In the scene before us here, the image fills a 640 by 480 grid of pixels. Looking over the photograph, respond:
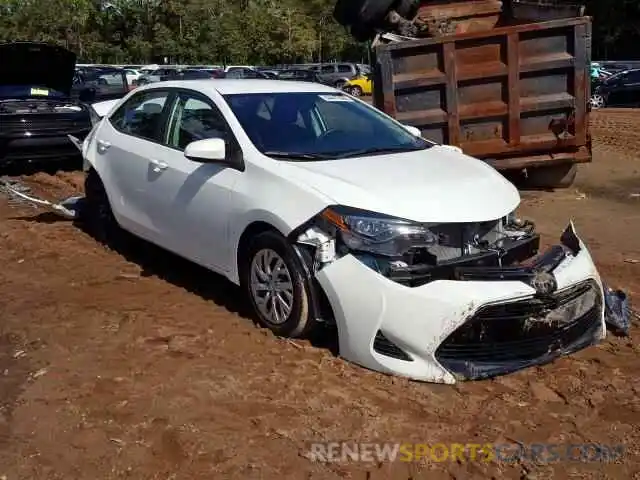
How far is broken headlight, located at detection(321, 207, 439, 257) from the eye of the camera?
4.21 meters

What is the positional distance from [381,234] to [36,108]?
837 centimetres

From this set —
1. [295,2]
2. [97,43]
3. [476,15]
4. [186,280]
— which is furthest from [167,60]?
[186,280]

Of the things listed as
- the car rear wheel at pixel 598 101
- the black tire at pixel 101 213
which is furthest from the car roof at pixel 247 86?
the car rear wheel at pixel 598 101

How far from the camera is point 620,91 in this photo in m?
23.4

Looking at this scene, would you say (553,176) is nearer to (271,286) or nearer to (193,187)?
(193,187)

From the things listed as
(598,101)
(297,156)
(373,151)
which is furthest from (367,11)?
(598,101)

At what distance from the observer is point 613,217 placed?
27.6ft

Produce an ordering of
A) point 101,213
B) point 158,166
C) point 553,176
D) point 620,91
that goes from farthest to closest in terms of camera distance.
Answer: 1. point 620,91
2. point 553,176
3. point 101,213
4. point 158,166

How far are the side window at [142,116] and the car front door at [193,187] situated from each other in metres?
0.21

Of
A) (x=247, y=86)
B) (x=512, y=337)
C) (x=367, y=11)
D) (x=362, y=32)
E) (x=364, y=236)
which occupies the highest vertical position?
(x=367, y=11)

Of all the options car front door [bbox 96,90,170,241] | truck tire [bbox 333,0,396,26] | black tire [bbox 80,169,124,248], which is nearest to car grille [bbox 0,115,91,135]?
black tire [bbox 80,169,124,248]

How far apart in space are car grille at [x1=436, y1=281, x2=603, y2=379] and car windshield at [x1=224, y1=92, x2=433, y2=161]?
151 centimetres

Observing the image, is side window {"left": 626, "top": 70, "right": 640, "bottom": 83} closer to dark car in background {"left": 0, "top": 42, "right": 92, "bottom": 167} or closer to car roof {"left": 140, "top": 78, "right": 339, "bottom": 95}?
dark car in background {"left": 0, "top": 42, "right": 92, "bottom": 167}

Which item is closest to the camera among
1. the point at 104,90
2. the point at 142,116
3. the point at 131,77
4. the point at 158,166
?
the point at 158,166
